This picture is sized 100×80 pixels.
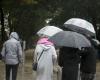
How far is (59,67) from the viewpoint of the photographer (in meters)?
10.3

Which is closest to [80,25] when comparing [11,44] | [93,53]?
[93,53]

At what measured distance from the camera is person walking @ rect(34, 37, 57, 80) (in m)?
10.1

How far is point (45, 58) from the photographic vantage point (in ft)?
33.1

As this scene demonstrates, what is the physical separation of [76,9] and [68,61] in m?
27.9

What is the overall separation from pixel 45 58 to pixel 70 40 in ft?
3.33

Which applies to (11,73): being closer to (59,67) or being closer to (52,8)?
(59,67)

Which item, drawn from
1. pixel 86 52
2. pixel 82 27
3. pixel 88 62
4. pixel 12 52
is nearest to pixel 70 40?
pixel 82 27

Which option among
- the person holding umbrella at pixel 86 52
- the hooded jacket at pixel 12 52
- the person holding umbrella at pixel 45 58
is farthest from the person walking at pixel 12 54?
the person holding umbrella at pixel 86 52

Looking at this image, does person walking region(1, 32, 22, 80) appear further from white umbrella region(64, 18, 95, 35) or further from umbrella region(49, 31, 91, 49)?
umbrella region(49, 31, 91, 49)

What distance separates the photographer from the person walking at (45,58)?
33.1 ft

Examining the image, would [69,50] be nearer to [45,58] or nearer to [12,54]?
[45,58]

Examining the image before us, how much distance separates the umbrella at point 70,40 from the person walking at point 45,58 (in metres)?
0.56

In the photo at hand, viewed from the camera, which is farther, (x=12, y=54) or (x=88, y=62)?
(x=12, y=54)

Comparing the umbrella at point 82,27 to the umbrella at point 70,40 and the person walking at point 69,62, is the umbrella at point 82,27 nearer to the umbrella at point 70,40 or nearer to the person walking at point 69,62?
the umbrella at point 70,40
